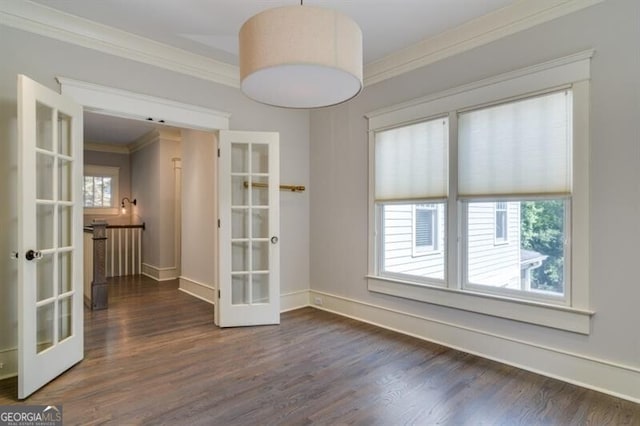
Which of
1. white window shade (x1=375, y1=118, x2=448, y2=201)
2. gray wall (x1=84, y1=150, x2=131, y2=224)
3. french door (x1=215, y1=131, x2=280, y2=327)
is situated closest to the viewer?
white window shade (x1=375, y1=118, x2=448, y2=201)

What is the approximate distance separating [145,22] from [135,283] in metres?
4.59

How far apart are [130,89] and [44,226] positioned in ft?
4.86

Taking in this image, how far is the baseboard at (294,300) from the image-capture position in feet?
14.3

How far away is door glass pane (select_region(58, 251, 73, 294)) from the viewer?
2680mm

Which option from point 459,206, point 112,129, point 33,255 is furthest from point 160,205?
point 459,206

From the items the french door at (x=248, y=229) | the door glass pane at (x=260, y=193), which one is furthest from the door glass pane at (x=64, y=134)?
the door glass pane at (x=260, y=193)

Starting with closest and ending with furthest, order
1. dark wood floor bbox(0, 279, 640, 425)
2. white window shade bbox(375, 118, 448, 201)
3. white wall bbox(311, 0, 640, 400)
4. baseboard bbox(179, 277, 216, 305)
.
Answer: dark wood floor bbox(0, 279, 640, 425) < white wall bbox(311, 0, 640, 400) < white window shade bbox(375, 118, 448, 201) < baseboard bbox(179, 277, 216, 305)

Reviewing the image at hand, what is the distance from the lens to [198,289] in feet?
16.7

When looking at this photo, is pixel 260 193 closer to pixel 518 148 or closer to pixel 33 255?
pixel 33 255

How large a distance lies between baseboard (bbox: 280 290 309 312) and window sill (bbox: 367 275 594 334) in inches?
45.2

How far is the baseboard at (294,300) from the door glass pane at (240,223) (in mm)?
1006

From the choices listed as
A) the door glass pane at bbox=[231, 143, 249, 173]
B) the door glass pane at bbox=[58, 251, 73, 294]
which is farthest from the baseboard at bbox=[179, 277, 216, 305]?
the door glass pane at bbox=[58, 251, 73, 294]

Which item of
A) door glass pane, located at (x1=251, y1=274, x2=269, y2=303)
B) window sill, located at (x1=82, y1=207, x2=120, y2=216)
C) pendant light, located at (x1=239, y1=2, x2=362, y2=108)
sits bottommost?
door glass pane, located at (x1=251, y1=274, x2=269, y2=303)

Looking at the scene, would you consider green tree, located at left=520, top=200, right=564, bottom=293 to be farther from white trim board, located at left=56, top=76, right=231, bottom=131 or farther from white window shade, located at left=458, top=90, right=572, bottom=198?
white trim board, located at left=56, top=76, right=231, bottom=131
